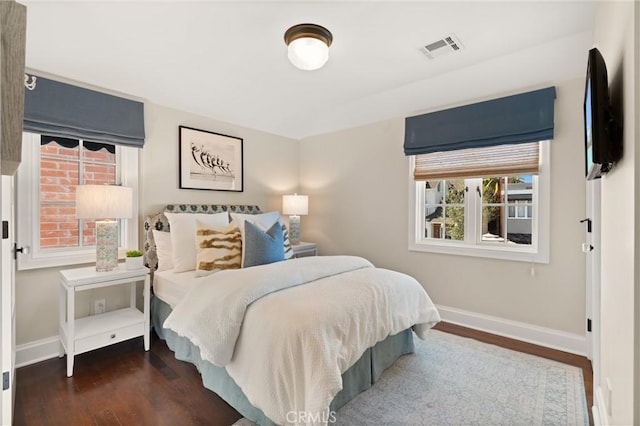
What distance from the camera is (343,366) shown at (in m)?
1.71

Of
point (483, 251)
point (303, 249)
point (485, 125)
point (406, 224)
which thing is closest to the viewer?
point (485, 125)

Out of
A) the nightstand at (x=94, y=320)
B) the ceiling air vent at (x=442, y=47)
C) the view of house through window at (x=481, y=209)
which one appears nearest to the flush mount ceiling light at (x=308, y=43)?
the ceiling air vent at (x=442, y=47)

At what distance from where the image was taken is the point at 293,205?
13.4ft

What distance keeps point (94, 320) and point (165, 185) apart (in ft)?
4.33

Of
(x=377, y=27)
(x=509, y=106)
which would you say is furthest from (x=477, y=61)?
(x=377, y=27)

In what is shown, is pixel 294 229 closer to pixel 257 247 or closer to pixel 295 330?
pixel 257 247

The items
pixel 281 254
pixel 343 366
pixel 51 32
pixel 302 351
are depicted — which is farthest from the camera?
pixel 281 254

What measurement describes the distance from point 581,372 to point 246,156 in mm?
3675

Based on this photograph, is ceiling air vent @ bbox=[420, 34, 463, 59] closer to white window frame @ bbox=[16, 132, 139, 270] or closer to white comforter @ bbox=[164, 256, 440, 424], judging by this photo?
white comforter @ bbox=[164, 256, 440, 424]

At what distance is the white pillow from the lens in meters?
2.77

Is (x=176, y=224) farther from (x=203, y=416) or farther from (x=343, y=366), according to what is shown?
(x=343, y=366)

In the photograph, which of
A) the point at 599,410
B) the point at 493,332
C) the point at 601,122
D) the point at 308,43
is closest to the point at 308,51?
the point at 308,43

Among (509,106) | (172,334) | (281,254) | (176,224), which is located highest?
(509,106)

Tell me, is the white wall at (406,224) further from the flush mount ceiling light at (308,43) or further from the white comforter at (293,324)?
the flush mount ceiling light at (308,43)
